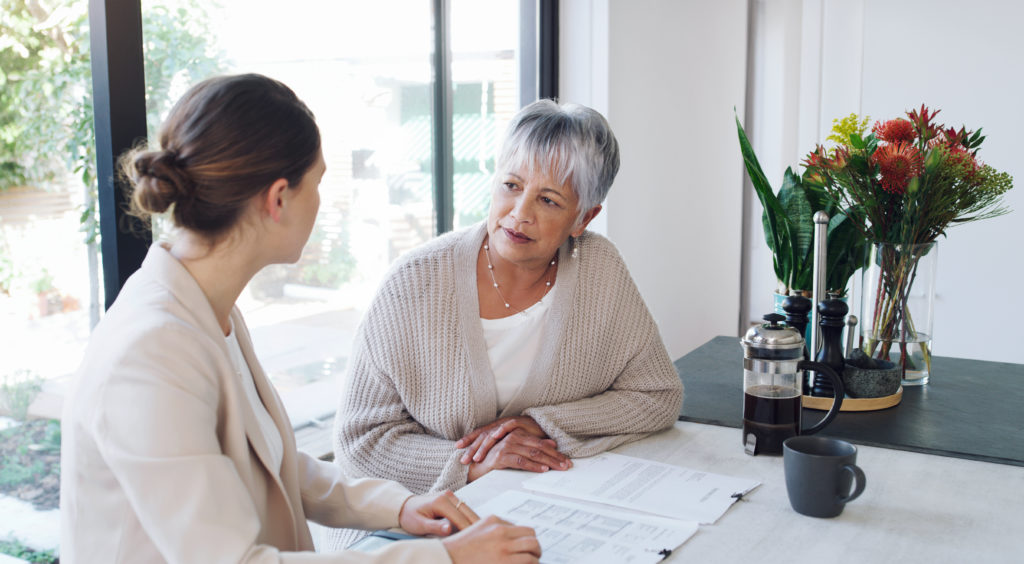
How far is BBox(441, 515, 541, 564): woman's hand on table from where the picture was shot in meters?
1.05

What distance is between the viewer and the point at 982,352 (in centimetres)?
361

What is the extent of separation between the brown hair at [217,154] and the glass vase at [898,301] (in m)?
1.30

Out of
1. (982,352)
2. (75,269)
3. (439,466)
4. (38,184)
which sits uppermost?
(38,184)

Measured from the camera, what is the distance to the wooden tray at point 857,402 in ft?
5.82

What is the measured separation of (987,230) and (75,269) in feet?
11.0

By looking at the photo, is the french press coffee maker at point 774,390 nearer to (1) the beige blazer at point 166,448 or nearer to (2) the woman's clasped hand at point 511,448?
(2) the woman's clasped hand at point 511,448

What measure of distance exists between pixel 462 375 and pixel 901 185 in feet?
3.11

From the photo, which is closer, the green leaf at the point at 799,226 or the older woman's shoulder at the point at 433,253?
the older woman's shoulder at the point at 433,253

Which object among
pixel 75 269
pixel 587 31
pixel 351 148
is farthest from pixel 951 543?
pixel 587 31

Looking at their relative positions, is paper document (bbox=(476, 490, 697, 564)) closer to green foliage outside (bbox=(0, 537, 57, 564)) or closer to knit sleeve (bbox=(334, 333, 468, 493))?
knit sleeve (bbox=(334, 333, 468, 493))

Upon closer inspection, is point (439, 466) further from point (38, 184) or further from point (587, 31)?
point (587, 31)

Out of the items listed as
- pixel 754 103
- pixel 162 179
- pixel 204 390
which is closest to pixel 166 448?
pixel 204 390

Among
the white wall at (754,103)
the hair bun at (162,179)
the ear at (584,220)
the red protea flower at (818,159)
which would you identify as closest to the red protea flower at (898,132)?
the red protea flower at (818,159)

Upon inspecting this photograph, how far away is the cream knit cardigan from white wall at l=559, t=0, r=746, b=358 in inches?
67.8
